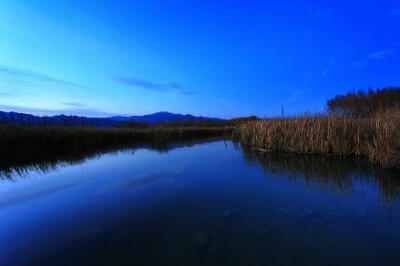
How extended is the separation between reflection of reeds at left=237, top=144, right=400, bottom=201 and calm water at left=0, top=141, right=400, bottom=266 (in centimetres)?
2

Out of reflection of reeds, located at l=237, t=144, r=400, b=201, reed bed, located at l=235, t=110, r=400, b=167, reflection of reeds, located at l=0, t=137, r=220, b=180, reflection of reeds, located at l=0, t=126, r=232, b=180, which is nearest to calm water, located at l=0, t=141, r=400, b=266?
reflection of reeds, located at l=237, t=144, r=400, b=201

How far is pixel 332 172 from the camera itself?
5617mm

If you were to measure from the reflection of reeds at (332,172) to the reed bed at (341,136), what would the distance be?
34 cm

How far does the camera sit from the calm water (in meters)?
2.33

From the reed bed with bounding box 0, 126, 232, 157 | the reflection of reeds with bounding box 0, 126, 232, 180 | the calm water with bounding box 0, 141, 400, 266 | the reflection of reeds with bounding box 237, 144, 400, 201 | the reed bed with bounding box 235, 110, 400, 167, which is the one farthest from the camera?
the reed bed with bounding box 0, 126, 232, 157

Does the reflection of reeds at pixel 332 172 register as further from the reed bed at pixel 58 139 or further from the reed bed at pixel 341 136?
the reed bed at pixel 58 139

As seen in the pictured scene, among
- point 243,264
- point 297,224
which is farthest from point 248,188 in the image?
point 243,264

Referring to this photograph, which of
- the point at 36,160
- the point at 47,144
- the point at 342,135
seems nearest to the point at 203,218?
the point at 342,135

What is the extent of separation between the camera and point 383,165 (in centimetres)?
580

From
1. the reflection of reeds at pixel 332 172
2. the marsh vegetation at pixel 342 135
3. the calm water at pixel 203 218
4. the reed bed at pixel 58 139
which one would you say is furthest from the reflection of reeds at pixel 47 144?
the marsh vegetation at pixel 342 135

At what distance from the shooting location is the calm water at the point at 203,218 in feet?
7.63

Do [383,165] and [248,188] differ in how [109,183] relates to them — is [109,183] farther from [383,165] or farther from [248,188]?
[383,165]

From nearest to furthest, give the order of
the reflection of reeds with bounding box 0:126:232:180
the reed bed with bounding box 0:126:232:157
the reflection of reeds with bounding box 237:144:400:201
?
the reflection of reeds with bounding box 237:144:400:201 → the reflection of reeds with bounding box 0:126:232:180 → the reed bed with bounding box 0:126:232:157

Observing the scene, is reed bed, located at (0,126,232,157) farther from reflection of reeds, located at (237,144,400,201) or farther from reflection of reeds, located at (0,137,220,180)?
reflection of reeds, located at (237,144,400,201)
